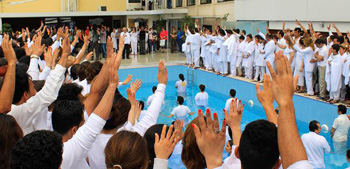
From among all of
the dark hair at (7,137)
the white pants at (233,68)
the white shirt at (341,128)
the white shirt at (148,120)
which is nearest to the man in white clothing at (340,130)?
the white shirt at (341,128)

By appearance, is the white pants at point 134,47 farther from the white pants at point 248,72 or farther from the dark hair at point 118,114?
the dark hair at point 118,114

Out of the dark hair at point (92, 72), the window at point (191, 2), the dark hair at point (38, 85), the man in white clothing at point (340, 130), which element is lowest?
the man in white clothing at point (340, 130)

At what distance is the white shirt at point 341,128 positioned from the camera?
758 cm

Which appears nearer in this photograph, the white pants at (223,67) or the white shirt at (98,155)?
the white shirt at (98,155)

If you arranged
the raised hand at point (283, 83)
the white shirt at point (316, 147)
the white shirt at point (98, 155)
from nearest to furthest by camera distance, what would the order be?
the raised hand at point (283, 83) < the white shirt at point (98, 155) < the white shirt at point (316, 147)

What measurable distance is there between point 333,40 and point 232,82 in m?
4.03

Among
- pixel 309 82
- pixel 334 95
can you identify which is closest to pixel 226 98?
pixel 309 82

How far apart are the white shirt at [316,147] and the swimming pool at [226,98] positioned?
1.24 metres

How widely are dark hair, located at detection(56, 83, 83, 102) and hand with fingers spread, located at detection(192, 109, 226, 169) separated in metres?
1.89

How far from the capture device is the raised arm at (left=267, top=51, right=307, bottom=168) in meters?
1.64

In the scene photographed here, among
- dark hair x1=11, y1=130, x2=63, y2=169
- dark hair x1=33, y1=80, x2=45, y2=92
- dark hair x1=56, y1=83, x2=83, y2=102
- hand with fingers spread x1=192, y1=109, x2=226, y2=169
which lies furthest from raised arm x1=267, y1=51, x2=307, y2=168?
dark hair x1=33, y1=80, x2=45, y2=92

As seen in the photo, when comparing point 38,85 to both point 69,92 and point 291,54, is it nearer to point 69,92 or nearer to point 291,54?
point 69,92

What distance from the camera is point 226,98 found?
13.0m

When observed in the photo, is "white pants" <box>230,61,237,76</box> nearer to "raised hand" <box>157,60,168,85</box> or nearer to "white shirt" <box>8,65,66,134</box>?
"raised hand" <box>157,60,168,85</box>
